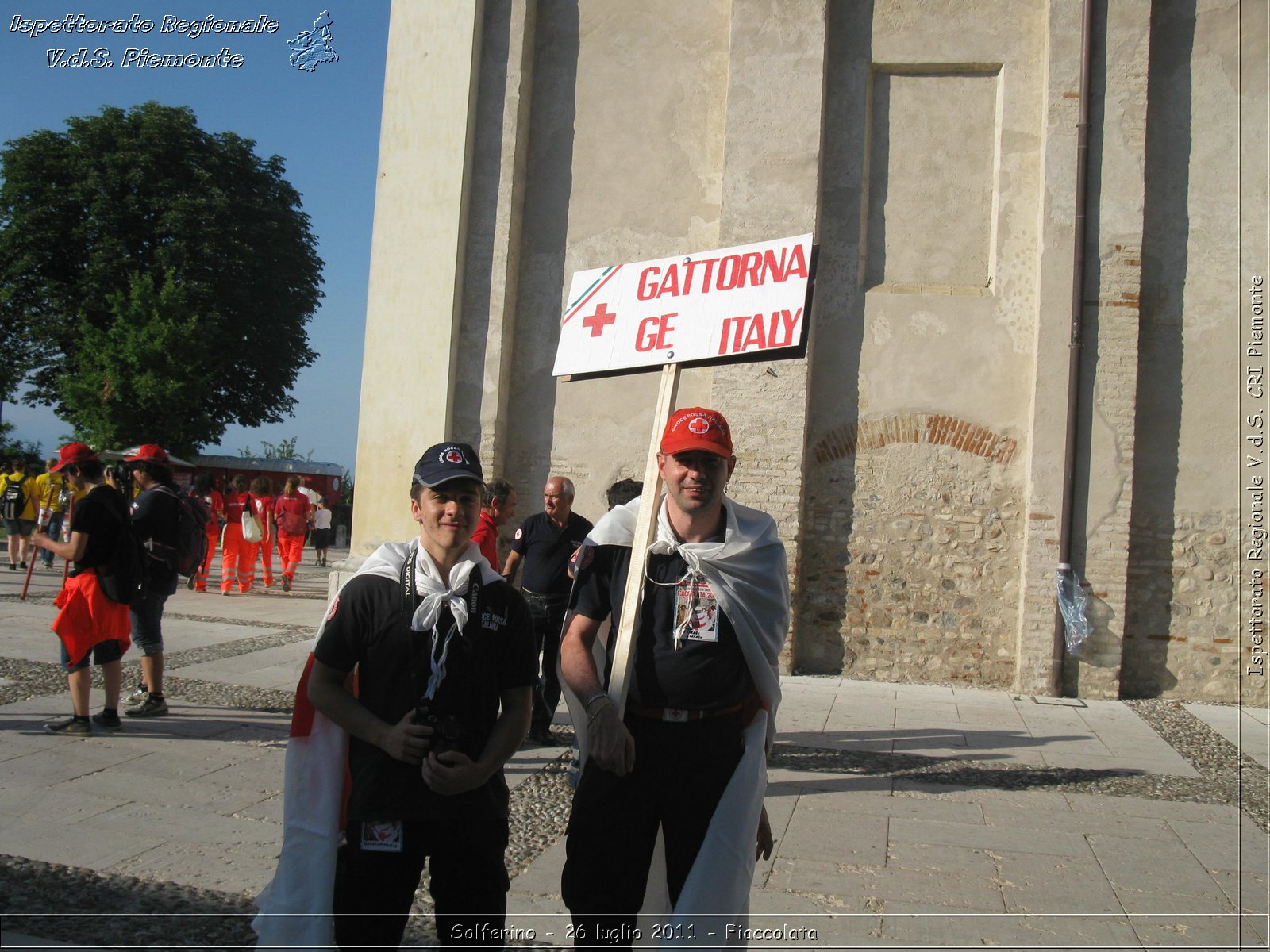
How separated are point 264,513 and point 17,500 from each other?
3.59m

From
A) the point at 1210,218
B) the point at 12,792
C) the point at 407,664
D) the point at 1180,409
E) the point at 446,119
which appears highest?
the point at 446,119

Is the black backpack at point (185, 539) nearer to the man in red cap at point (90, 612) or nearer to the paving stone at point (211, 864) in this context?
the man in red cap at point (90, 612)

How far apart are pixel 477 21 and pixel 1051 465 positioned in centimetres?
800

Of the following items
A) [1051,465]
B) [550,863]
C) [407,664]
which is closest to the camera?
[407,664]

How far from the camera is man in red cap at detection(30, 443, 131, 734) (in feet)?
20.8

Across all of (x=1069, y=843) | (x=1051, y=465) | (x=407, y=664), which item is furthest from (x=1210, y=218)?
(x=407, y=664)

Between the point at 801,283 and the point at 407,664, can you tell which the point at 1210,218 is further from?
the point at 407,664

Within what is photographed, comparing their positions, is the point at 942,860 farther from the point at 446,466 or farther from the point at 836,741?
the point at 446,466

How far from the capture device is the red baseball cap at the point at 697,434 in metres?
3.20

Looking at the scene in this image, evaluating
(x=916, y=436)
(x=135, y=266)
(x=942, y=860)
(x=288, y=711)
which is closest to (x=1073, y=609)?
(x=916, y=436)

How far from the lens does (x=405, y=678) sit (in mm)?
2791

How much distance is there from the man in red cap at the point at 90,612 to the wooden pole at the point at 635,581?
14.9 ft

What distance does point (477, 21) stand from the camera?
37.7 feet

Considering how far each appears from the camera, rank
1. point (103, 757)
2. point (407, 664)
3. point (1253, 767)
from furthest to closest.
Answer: point (1253, 767), point (103, 757), point (407, 664)
